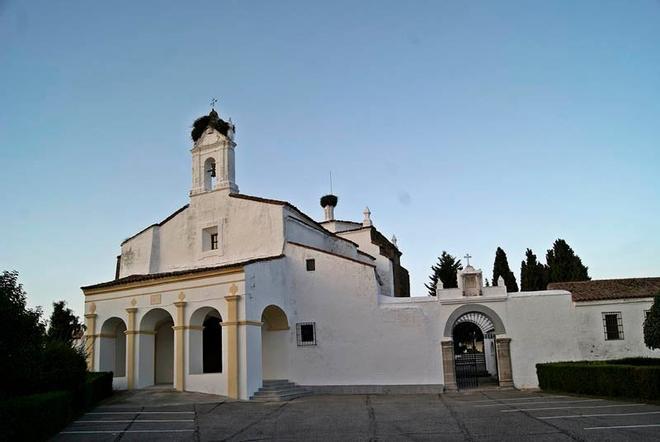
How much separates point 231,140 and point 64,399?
14.2m

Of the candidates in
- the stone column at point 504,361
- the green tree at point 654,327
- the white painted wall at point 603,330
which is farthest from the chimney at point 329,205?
the green tree at point 654,327

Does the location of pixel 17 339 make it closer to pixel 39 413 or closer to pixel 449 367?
pixel 39 413

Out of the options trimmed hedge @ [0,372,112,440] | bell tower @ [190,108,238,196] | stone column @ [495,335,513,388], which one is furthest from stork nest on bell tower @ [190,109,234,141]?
stone column @ [495,335,513,388]

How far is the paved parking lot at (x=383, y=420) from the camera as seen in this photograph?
1165 centimetres

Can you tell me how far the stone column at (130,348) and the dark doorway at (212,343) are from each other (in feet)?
9.02

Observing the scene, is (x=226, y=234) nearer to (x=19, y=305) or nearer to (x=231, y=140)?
(x=231, y=140)

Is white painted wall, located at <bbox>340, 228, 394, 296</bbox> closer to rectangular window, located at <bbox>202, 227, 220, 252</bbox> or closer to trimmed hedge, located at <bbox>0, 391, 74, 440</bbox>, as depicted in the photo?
rectangular window, located at <bbox>202, 227, 220, 252</bbox>

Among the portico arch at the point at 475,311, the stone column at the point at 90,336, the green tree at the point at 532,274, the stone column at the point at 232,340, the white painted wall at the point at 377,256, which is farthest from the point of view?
the green tree at the point at 532,274

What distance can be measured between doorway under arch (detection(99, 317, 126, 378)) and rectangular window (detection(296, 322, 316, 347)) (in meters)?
7.15

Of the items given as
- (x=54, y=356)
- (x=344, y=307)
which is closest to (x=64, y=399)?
(x=54, y=356)

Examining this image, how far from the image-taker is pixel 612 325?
68.7ft

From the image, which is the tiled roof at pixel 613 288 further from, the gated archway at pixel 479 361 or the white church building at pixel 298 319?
the gated archway at pixel 479 361

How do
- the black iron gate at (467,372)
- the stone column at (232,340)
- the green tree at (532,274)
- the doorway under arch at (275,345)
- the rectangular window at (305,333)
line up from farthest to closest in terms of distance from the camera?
the green tree at (532,274) < the black iron gate at (467,372) < the rectangular window at (305,333) < the doorway under arch at (275,345) < the stone column at (232,340)

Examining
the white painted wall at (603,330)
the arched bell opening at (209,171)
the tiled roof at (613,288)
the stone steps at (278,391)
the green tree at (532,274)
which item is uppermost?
the arched bell opening at (209,171)
